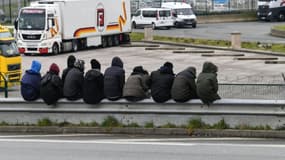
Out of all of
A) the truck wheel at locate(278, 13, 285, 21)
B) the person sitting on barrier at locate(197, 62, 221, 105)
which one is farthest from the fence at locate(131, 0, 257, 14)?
the person sitting on barrier at locate(197, 62, 221, 105)

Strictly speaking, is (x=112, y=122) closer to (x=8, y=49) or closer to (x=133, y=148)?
(x=133, y=148)

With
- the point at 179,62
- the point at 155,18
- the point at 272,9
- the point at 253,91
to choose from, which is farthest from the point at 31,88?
the point at 272,9

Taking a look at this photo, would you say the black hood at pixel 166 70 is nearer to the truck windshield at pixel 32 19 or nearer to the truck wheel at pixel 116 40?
the truck windshield at pixel 32 19

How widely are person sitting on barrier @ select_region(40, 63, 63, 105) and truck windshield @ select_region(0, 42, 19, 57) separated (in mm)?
11488

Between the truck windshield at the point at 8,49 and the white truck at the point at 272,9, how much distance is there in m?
44.6

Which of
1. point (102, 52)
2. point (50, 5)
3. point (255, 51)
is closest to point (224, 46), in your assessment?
point (255, 51)

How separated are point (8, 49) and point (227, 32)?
3175 centimetres

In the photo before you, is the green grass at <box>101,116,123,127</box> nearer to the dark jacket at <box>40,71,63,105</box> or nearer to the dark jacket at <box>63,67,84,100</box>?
the dark jacket at <box>63,67,84,100</box>

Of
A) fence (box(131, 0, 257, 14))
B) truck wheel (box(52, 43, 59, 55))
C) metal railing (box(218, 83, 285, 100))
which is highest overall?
fence (box(131, 0, 257, 14))

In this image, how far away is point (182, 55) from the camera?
4062 centimetres

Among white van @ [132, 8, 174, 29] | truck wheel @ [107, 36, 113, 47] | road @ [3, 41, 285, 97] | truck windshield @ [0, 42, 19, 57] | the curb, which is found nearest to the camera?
the curb

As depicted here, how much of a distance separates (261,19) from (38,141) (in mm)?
59720

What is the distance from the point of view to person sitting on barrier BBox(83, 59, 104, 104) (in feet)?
54.5

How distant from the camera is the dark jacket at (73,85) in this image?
55.2ft
